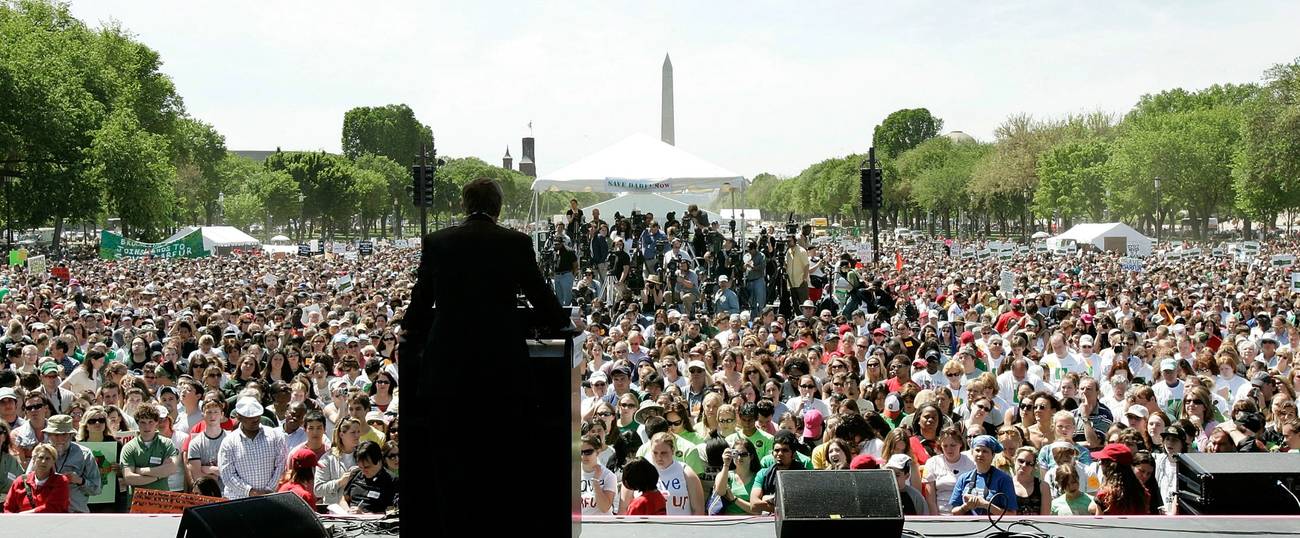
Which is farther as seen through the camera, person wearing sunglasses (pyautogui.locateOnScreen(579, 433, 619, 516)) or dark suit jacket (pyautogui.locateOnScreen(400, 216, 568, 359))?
person wearing sunglasses (pyautogui.locateOnScreen(579, 433, 619, 516))

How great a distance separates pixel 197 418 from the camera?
31.2 ft

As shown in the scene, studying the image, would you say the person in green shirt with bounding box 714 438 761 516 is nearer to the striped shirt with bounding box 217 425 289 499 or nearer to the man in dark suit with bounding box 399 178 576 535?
the striped shirt with bounding box 217 425 289 499

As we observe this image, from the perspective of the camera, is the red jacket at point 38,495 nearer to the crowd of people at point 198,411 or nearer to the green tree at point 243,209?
the crowd of people at point 198,411

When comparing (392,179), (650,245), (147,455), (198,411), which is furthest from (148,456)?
(392,179)

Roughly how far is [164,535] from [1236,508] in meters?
4.74

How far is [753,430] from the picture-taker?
27.9 ft

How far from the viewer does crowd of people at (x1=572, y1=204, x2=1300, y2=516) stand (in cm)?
709

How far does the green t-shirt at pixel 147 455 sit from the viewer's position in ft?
26.0

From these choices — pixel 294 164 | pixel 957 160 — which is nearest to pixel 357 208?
pixel 294 164

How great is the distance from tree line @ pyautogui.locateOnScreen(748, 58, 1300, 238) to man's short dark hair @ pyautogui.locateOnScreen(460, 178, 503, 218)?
172 ft

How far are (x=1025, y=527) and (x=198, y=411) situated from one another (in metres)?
6.70

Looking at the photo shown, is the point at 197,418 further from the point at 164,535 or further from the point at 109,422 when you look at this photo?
the point at 164,535

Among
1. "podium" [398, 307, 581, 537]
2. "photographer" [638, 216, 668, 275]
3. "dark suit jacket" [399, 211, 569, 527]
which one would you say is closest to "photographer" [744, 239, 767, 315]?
"photographer" [638, 216, 668, 275]

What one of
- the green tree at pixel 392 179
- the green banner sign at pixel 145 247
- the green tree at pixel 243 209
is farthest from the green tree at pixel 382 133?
the green banner sign at pixel 145 247
